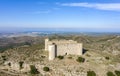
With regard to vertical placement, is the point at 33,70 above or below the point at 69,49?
below

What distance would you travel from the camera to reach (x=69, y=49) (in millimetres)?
59625

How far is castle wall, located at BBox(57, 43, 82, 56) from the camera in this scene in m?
58.8

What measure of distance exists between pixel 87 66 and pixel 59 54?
948cm

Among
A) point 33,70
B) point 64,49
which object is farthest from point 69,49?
point 33,70

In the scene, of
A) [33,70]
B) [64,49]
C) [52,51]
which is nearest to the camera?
[33,70]

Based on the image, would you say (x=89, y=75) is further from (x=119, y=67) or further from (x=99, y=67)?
(x=119, y=67)

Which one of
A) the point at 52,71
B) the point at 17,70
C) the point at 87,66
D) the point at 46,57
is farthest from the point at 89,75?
the point at 17,70

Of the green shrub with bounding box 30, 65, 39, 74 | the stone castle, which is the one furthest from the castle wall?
the green shrub with bounding box 30, 65, 39, 74

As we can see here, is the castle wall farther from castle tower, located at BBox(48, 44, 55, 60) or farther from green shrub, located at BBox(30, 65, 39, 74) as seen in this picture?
green shrub, located at BBox(30, 65, 39, 74)

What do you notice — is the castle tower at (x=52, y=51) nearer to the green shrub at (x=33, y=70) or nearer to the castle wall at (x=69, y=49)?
the castle wall at (x=69, y=49)

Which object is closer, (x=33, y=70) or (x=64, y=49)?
(x=33, y=70)

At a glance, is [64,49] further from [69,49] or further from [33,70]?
[33,70]

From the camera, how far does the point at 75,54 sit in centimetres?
6056

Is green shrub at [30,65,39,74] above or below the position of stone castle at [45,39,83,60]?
below
